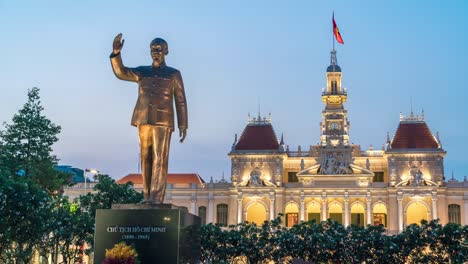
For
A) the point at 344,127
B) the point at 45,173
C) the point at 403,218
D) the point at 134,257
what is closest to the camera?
the point at 134,257

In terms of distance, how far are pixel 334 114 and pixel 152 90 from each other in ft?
157

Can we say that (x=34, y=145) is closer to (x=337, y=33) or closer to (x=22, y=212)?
(x=22, y=212)

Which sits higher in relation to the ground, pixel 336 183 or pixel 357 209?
pixel 336 183

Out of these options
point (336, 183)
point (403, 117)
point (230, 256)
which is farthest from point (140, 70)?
point (403, 117)

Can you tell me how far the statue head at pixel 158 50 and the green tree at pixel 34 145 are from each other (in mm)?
24875

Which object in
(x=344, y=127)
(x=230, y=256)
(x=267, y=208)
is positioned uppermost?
(x=344, y=127)

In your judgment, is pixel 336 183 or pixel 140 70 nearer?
pixel 140 70

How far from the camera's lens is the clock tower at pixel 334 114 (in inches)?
2258

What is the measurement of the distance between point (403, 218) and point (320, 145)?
10278mm

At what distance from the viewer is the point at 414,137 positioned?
57.8 m

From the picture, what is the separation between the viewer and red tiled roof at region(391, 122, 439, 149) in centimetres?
5684

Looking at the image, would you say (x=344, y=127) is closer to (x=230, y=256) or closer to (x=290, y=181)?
(x=290, y=181)

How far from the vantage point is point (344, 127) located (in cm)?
5806

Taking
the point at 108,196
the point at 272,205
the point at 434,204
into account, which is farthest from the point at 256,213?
the point at 108,196
